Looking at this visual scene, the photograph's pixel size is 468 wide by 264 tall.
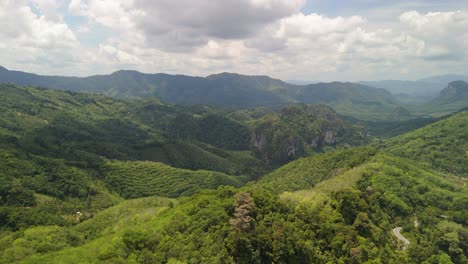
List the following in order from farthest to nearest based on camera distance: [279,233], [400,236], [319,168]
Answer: [319,168]
[400,236]
[279,233]

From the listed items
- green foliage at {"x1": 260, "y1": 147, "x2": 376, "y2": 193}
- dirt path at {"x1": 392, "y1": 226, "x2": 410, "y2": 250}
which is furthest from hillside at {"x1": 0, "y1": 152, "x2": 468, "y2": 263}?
green foliage at {"x1": 260, "y1": 147, "x2": 376, "y2": 193}

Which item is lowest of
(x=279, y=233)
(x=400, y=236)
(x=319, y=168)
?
(x=319, y=168)

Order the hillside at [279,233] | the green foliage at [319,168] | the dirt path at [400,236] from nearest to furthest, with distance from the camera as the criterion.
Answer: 1. the hillside at [279,233]
2. the dirt path at [400,236]
3. the green foliage at [319,168]

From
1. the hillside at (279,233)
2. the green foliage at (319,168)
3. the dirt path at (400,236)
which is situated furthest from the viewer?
the green foliage at (319,168)

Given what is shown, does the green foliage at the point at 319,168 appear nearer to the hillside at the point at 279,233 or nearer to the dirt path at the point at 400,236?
the hillside at the point at 279,233

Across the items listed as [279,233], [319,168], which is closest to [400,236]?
[279,233]

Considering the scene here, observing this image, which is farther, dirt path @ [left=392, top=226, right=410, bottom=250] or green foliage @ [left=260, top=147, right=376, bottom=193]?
green foliage @ [left=260, top=147, right=376, bottom=193]

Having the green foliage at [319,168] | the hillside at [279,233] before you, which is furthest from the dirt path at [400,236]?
the green foliage at [319,168]

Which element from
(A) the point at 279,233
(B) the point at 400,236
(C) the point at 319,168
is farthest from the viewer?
(C) the point at 319,168

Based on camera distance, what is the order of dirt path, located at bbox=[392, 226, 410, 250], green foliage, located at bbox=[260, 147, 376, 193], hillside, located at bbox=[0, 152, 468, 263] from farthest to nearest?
green foliage, located at bbox=[260, 147, 376, 193] → dirt path, located at bbox=[392, 226, 410, 250] → hillside, located at bbox=[0, 152, 468, 263]

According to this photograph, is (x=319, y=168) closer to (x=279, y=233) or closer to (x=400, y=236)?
(x=400, y=236)

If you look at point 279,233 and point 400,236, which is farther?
point 400,236

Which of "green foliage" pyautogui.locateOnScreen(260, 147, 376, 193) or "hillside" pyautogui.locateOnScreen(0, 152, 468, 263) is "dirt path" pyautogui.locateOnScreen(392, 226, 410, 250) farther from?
"green foliage" pyautogui.locateOnScreen(260, 147, 376, 193)
